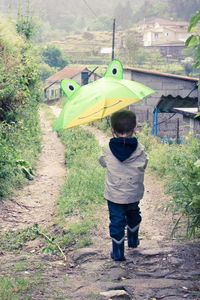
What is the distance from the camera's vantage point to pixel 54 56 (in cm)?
6062

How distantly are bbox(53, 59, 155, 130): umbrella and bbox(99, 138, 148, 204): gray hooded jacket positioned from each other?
1.76 ft

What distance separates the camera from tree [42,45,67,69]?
196ft

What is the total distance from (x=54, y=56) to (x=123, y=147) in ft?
195

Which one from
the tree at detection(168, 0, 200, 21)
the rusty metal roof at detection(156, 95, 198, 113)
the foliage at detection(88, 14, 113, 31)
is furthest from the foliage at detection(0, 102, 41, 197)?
the foliage at detection(88, 14, 113, 31)

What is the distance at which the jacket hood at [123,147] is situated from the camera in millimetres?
3760

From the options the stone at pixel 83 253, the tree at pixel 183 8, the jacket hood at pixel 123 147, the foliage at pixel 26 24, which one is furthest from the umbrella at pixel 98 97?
the tree at pixel 183 8

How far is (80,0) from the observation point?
192625 mm

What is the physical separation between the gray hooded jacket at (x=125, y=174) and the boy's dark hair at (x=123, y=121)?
0.12 m

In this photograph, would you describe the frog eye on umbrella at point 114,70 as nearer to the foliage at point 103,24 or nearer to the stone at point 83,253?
the stone at point 83,253

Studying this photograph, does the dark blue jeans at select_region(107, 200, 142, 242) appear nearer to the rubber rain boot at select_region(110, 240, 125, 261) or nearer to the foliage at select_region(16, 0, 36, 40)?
the rubber rain boot at select_region(110, 240, 125, 261)

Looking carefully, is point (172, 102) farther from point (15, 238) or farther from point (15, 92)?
point (15, 238)

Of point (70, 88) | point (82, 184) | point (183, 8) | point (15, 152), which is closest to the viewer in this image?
point (70, 88)

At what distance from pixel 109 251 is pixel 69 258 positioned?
1.59ft

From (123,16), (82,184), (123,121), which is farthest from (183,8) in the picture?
(123,121)
